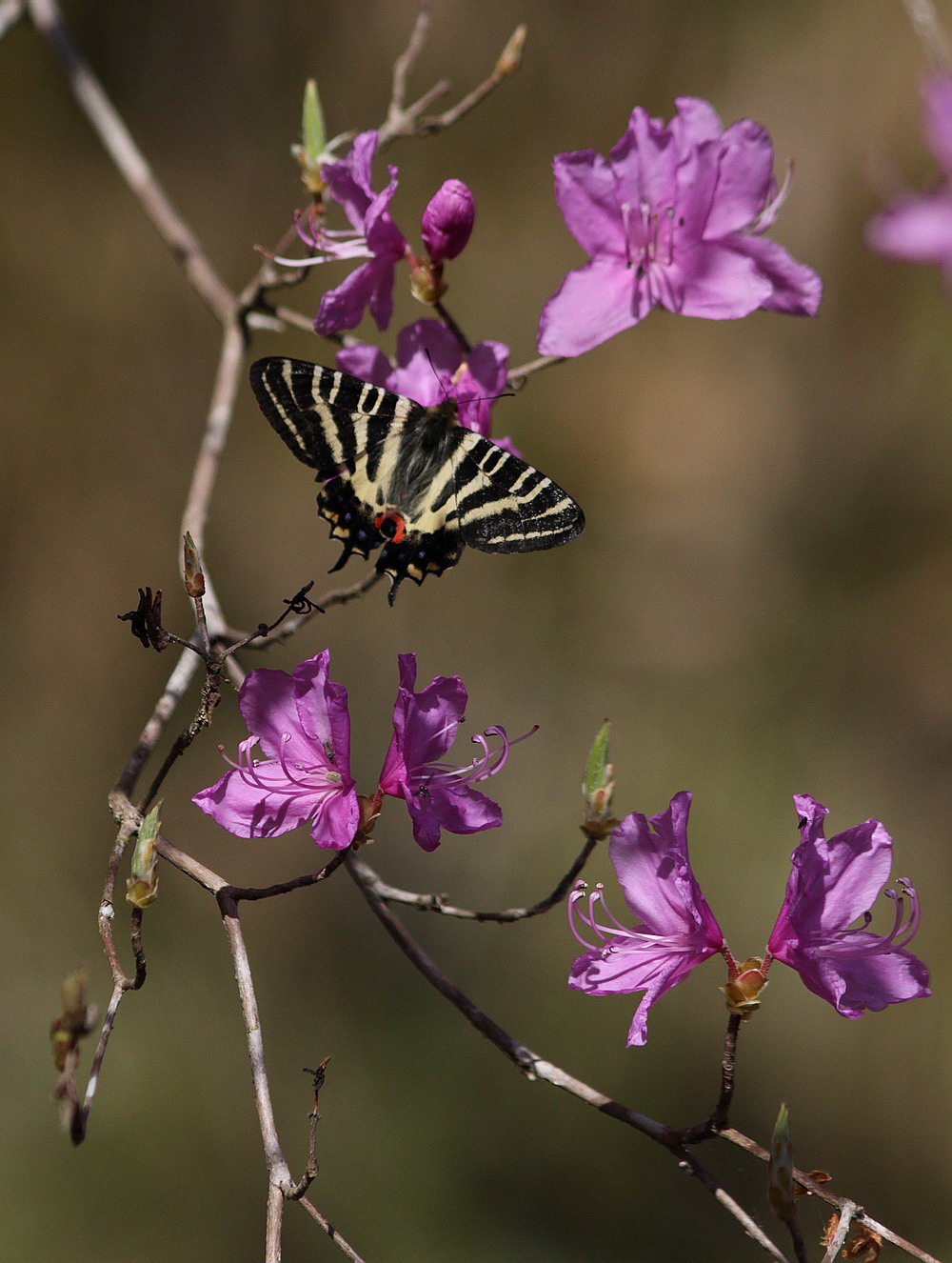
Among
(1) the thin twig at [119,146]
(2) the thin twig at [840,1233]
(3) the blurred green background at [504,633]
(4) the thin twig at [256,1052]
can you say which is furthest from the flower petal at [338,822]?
(3) the blurred green background at [504,633]

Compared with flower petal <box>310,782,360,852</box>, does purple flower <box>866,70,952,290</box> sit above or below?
above

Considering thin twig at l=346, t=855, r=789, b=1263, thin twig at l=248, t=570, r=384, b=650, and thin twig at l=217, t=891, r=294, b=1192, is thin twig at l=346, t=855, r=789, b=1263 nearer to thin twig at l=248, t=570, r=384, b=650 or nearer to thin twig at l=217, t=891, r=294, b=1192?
thin twig at l=217, t=891, r=294, b=1192

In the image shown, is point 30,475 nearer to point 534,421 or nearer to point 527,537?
point 534,421

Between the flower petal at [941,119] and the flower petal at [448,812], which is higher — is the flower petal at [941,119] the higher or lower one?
the higher one

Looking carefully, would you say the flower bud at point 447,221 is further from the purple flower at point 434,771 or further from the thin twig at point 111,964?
the thin twig at point 111,964

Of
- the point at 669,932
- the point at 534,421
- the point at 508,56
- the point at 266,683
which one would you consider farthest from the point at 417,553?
the point at 534,421

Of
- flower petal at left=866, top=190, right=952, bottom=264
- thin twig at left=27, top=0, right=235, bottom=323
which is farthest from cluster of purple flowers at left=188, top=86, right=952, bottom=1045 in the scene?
flower petal at left=866, top=190, right=952, bottom=264
